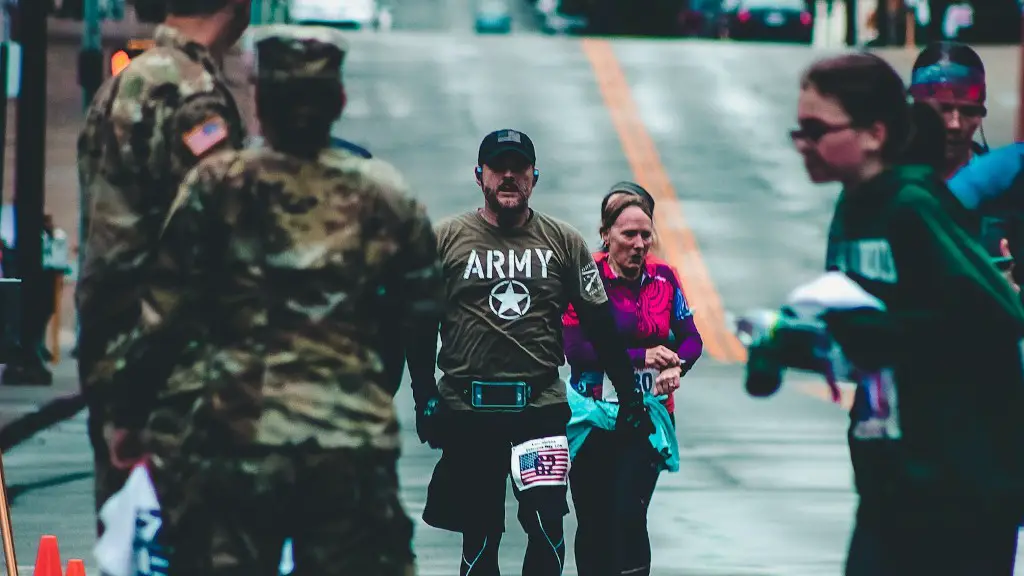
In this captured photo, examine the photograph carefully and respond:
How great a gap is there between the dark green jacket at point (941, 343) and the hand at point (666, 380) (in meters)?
3.52

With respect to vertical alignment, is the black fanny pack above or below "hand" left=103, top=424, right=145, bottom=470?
below

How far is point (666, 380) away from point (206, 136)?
3.43m

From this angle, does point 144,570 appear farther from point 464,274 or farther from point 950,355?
point 464,274

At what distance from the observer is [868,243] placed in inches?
183

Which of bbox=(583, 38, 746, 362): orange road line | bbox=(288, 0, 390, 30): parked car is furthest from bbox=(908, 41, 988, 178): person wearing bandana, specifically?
bbox=(288, 0, 390, 30): parked car

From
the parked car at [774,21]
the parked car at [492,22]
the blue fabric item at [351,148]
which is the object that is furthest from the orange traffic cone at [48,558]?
the parked car at [492,22]

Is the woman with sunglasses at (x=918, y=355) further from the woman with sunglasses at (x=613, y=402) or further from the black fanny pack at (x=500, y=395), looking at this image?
the woman with sunglasses at (x=613, y=402)

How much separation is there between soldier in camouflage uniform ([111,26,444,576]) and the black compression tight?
3055 millimetres

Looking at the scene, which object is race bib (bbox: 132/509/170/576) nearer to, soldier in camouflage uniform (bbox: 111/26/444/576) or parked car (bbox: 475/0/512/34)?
soldier in camouflage uniform (bbox: 111/26/444/576)

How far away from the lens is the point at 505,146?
7688 millimetres

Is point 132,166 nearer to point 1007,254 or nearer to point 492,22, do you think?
point 1007,254

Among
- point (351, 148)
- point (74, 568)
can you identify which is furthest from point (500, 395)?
point (351, 148)

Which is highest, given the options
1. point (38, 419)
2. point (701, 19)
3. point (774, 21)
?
Result: point (38, 419)

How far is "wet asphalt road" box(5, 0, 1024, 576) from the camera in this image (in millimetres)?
11133
